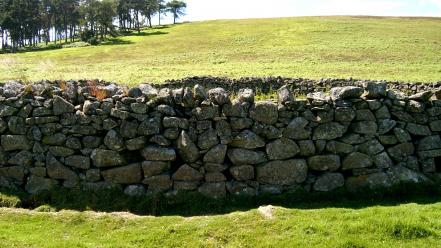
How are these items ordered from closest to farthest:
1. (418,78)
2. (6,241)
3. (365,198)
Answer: (6,241) → (365,198) → (418,78)

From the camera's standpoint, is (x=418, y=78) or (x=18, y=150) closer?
(x=18, y=150)

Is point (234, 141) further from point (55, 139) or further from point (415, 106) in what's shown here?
point (415, 106)

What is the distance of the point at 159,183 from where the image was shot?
43.2 feet

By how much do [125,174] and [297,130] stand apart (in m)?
5.06

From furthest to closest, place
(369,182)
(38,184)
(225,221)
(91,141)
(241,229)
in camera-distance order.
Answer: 1. (38,184)
2. (91,141)
3. (369,182)
4. (225,221)
5. (241,229)

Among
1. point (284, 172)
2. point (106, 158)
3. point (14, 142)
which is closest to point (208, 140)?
point (284, 172)

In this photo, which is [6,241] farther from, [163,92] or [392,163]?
[392,163]

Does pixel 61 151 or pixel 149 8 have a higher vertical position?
pixel 149 8

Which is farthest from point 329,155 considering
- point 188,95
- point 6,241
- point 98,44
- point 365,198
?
point 98,44

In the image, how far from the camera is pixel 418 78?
36.2 m

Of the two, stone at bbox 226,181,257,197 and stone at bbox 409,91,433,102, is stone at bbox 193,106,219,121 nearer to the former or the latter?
stone at bbox 226,181,257,197

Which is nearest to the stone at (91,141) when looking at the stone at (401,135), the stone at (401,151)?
the stone at (401,151)

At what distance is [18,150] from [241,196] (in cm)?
687

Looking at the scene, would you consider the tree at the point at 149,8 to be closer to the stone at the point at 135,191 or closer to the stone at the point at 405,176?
the stone at the point at 135,191
